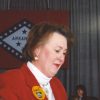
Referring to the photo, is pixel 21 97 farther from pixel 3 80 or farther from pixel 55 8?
pixel 55 8

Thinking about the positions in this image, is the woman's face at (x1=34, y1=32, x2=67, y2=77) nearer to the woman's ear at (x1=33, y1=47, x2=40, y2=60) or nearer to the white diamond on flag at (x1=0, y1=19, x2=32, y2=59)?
the woman's ear at (x1=33, y1=47, x2=40, y2=60)

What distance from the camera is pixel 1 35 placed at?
736 cm

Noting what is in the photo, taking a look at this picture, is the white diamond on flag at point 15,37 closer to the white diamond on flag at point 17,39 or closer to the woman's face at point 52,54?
the white diamond on flag at point 17,39

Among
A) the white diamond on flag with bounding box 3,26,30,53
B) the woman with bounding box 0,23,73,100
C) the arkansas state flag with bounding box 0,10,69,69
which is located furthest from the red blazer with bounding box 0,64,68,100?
the white diamond on flag with bounding box 3,26,30,53

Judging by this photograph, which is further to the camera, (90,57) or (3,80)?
(90,57)

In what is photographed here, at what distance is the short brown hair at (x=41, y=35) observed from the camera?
1.30 m

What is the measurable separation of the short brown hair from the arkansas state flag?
19.1ft

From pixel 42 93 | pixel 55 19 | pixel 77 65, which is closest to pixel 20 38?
pixel 55 19

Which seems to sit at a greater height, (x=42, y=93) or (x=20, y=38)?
(x=42, y=93)

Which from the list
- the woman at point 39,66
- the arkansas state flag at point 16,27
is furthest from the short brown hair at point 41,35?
the arkansas state flag at point 16,27

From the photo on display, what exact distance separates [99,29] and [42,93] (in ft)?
20.9

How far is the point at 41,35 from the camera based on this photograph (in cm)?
132

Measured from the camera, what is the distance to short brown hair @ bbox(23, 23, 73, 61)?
1.30 metres

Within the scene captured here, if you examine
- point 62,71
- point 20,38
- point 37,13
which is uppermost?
point 37,13
